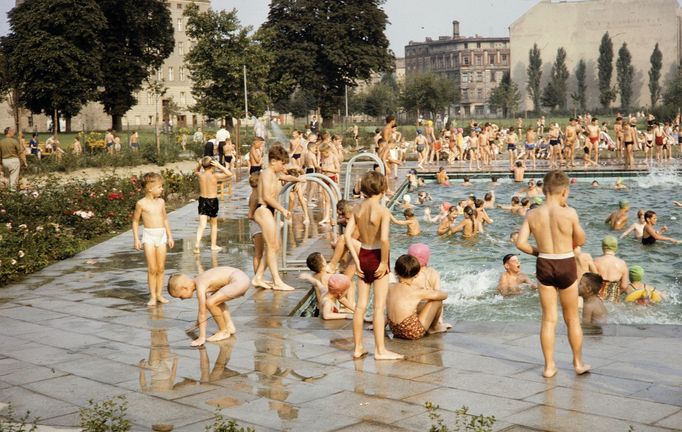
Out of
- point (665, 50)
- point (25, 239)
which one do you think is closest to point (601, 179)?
point (25, 239)

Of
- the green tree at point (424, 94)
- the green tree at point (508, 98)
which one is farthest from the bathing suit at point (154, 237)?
the green tree at point (508, 98)

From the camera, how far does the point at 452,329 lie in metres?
8.28

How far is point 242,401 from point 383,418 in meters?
1.07

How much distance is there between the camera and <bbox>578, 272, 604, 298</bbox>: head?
963 cm

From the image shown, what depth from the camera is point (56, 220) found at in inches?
612

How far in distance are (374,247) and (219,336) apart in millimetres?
1908

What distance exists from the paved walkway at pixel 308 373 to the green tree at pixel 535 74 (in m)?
88.3

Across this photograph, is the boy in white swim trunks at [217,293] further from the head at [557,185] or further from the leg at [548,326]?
the head at [557,185]

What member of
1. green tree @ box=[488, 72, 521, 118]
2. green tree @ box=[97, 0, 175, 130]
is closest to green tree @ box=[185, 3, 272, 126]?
green tree @ box=[97, 0, 175, 130]

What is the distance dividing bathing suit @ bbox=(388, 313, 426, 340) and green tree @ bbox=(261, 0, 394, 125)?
186 ft

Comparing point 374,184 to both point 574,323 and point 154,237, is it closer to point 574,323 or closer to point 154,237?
point 574,323

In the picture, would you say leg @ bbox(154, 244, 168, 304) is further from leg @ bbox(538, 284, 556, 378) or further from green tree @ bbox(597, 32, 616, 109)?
green tree @ bbox(597, 32, 616, 109)

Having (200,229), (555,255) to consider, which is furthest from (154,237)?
(555,255)

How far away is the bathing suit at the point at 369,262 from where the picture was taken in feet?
23.1
